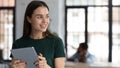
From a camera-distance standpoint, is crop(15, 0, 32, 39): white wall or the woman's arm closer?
the woman's arm

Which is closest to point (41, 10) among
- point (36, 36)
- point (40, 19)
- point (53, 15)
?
point (40, 19)

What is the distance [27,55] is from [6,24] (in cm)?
633

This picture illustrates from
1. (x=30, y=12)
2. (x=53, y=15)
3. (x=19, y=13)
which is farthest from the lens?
(x=19, y=13)

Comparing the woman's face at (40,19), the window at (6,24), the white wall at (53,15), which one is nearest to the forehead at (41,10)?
the woman's face at (40,19)

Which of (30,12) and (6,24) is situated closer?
(30,12)

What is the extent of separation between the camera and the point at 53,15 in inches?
285

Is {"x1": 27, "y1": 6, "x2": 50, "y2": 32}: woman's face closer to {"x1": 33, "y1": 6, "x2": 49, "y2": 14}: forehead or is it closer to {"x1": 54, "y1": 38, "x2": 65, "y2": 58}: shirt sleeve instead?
{"x1": 33, "y1": 6, "x2": 49, "y2": 14}: forehead

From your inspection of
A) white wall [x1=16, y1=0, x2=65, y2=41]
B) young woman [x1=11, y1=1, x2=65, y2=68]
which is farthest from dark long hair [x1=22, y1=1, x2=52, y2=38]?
white wall [x1=16, y1=0, x2=65, y2=41]

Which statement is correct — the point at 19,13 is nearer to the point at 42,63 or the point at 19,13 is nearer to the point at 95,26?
the point at 95,26

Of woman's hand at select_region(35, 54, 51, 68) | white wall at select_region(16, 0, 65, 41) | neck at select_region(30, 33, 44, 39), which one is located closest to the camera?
woman's hand at select_region(35, 54, 51, 68)

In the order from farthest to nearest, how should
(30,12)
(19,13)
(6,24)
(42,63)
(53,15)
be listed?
(6,24)
(19,13)
(53,15)
(30,12)
(42,63)

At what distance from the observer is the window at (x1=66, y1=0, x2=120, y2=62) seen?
24.6 feet

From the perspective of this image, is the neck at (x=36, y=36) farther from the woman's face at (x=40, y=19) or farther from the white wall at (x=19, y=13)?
the white wall at (x=19, y=13)

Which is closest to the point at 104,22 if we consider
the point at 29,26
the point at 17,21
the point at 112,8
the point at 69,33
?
the point at 112,8
